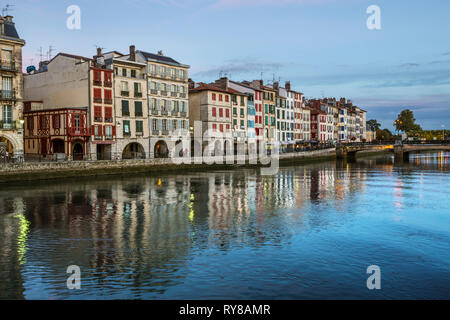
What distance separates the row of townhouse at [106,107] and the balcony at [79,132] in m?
0.10

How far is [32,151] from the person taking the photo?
53.2 metres

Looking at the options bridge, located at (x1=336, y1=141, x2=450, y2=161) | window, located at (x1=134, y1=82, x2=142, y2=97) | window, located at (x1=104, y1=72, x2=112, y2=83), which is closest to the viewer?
window, located at (x1=104, y1=72, x2=112, y2=83)

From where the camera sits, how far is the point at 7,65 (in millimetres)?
43219

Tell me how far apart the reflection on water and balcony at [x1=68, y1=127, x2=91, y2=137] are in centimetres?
1917

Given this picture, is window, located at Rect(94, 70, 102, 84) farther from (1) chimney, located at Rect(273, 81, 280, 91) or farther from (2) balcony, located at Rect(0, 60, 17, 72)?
(1) chimney, located at Rect(273, 81, 280, 91)

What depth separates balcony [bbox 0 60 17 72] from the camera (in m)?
42.8

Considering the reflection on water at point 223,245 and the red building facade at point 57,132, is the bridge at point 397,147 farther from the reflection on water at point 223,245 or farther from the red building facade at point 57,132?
the red building facade at point 57,132

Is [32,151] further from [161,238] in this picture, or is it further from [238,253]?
[238,253]

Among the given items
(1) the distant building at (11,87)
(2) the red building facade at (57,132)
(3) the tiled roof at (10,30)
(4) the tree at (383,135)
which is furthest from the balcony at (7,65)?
(4) the tree at (383,135)

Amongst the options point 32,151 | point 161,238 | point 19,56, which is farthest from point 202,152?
point 161,238

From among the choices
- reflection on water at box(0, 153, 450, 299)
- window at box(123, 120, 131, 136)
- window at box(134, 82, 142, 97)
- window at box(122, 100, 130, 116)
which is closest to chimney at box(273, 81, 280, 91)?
window at box(134, 82, 142, 97)

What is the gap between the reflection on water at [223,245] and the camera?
40.8 ft

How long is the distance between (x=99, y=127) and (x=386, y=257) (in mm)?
A: 44062

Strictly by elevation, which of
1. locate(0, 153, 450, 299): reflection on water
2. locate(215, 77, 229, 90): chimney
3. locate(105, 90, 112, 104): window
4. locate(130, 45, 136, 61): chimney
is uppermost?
locate(130, 45, 136, 61): chimney
